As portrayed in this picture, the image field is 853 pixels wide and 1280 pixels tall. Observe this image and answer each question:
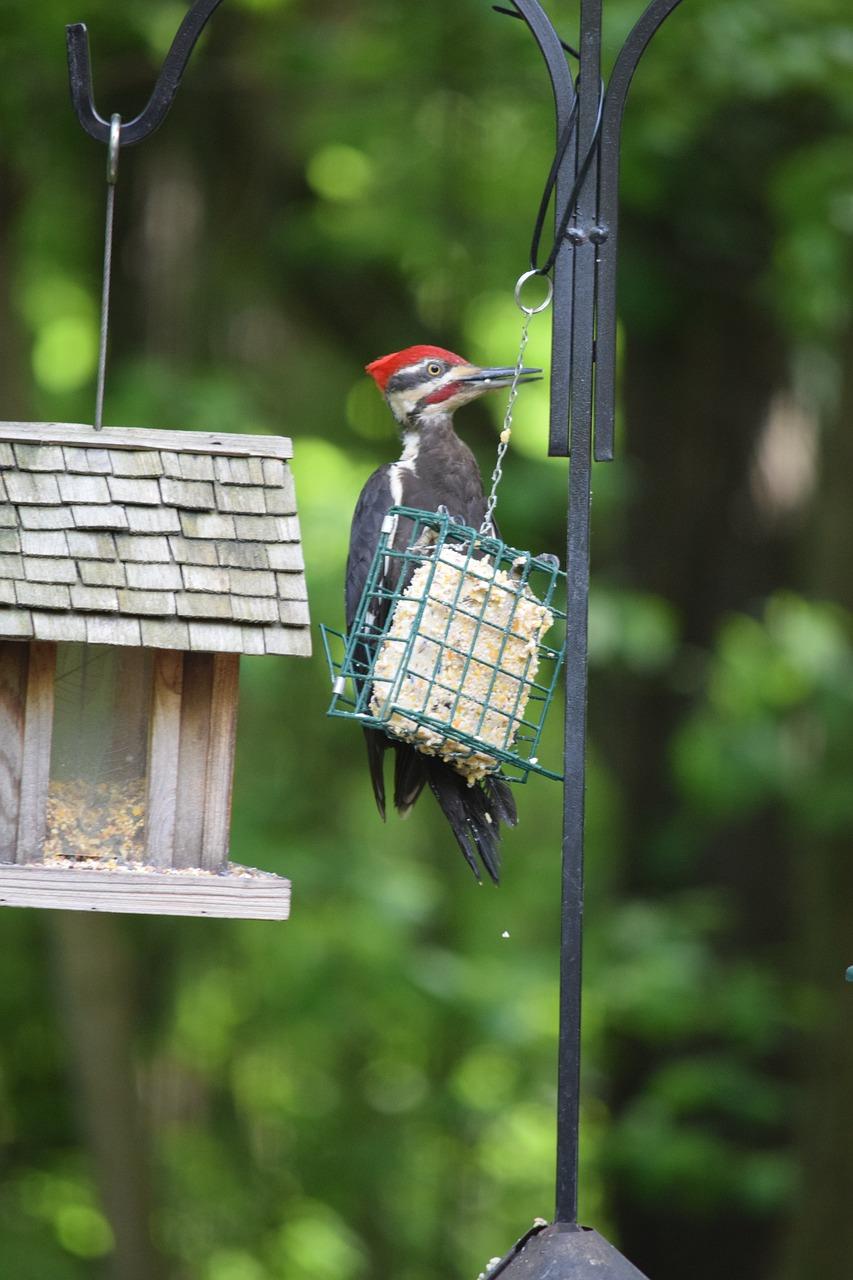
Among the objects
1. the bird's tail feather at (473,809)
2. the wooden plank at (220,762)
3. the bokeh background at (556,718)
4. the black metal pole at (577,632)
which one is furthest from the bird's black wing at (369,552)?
the bokeh background at (556,718)

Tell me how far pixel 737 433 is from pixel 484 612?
4.55m

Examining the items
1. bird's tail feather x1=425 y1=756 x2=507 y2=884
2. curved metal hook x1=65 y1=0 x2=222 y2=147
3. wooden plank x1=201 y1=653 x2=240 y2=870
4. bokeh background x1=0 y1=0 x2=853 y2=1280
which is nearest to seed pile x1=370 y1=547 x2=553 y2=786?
bird's tail feather x1=425 y1=756 x2=507 y2=884

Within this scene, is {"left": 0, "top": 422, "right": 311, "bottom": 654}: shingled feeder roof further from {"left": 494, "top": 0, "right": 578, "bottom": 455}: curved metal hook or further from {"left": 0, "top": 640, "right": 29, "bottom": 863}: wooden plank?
{"left": 494, "top": 0, "right": 578, "bottom": 455}: curved metal hook

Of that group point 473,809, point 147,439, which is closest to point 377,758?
point 473,809

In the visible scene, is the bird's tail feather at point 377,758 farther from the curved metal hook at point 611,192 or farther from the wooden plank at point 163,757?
the curved metal hook at point 611,192

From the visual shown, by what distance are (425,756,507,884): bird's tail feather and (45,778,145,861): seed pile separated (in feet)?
1.73

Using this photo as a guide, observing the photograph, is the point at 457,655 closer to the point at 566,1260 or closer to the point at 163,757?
the point at 163,757

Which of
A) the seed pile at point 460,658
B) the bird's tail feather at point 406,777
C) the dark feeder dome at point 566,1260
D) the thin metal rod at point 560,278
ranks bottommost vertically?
the dark feeder dome at point 566,1260

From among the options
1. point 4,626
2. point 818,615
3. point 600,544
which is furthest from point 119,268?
point 4,626

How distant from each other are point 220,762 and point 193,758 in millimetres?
41

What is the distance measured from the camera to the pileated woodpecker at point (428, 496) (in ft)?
8.54

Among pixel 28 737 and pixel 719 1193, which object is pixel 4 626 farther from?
pixel 719 1193

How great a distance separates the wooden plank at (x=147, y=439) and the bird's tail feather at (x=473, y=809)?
2.05 ft

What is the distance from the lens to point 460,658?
2402 millimetres
